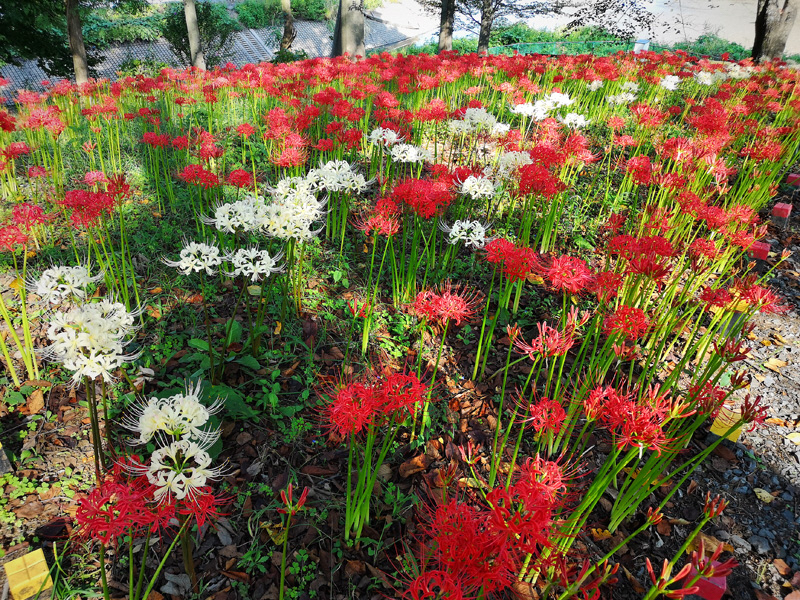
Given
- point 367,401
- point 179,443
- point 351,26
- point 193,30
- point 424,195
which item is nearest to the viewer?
point 179,443

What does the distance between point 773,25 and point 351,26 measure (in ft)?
33.0

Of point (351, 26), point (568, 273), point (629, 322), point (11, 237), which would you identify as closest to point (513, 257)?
point (568, 273)

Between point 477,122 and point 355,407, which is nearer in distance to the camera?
point 355,407

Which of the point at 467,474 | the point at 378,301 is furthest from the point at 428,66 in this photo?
the point at 467,474

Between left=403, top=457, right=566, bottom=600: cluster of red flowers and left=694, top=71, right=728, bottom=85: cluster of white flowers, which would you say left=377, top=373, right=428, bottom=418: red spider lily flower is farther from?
left=694, top=71, right=728, bottom=85: cluster of white flowers

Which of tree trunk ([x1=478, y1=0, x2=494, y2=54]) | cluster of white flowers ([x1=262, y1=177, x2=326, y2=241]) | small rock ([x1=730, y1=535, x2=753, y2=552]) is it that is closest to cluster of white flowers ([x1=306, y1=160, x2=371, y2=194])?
cluster of white flowers ([x1=262, y1=177, x2=326, y2=241])

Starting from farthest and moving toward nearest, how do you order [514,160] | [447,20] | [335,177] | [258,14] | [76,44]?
1. [258,14]
2. [447,20]
3. [76,44]
4. [514,160]
5. [335,177]

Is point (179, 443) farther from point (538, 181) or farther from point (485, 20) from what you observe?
point (485, 20)

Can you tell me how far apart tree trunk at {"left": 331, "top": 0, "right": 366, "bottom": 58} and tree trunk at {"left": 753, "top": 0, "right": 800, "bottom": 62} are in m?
9.60

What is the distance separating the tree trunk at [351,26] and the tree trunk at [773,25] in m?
9.60

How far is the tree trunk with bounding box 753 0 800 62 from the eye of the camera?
33.1 feet

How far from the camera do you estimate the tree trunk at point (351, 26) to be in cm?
1064

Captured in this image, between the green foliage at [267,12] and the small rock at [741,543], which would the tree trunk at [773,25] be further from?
the green foliage at [267,12]

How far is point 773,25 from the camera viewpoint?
34.0ft
